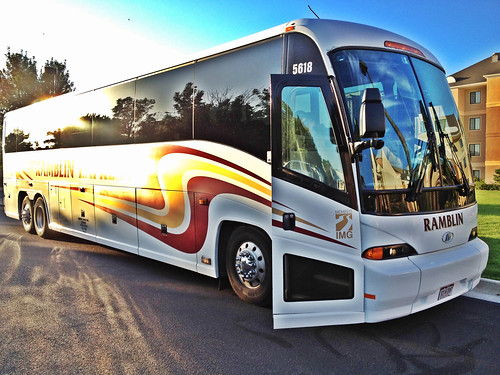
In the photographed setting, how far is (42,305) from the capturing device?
217 inches

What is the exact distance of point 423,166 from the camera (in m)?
4.36

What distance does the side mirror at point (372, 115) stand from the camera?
3838 mm

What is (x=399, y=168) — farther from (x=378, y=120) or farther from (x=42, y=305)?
(x=42, y=305)

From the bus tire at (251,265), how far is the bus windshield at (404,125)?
5.38 ft

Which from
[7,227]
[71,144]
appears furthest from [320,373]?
[7,227]

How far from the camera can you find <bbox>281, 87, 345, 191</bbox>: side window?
428 centimetres

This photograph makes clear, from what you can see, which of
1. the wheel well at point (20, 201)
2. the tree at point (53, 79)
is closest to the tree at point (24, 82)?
the tree at point (53, 79)


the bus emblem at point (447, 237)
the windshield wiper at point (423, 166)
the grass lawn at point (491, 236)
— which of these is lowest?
the grass lawn at point (491, 236)

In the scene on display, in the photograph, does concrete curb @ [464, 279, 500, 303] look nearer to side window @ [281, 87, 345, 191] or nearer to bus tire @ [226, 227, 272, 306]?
bus tire @ [226, 227, 272, 306]

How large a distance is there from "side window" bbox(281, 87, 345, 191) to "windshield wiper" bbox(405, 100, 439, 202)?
0.80 m

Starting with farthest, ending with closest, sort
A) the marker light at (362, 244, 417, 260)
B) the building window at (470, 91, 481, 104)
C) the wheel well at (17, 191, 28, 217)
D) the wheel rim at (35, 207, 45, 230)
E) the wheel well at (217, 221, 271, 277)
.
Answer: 1. the building window at (470, 91, 481, 104)
2. the wheel well at (17, 191, 28, 217)
3. the wheel rim at (35, 207, 45, 230)
4. the wheel well at (217, 221, 271, 277)
5. the marker light at (362, 244, 417, 260)

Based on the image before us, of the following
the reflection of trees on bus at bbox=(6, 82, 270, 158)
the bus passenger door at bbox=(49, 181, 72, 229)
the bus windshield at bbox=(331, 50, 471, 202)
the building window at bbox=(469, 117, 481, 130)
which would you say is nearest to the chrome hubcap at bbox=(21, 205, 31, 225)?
the bus passenger door at bbox=(49, 181, 72, 229)

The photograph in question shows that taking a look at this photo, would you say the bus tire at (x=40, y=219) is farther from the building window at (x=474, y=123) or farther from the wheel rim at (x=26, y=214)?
the building window at (x=474, y=123)

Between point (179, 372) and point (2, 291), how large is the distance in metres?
3.75
